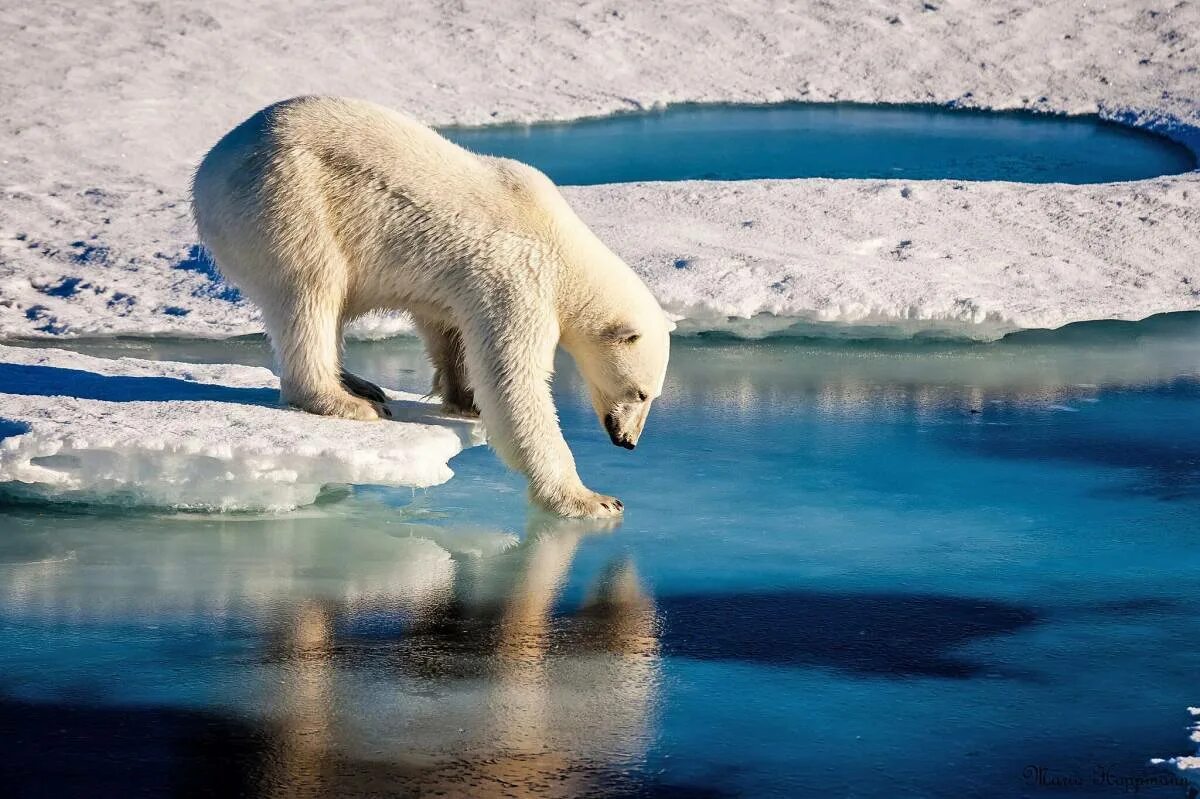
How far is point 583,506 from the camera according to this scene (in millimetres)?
5250

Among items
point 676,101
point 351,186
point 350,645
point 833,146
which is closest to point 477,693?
point 350,645

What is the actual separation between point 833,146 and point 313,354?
8.17m

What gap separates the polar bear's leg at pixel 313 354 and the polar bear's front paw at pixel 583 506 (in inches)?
30.5

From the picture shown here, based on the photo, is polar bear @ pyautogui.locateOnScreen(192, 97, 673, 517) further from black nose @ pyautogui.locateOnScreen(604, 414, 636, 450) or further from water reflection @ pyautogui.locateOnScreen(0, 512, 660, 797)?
water reflection @ pyautogui.locateOnScreen(0, 512, 660, 797)

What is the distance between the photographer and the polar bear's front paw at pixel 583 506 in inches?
206

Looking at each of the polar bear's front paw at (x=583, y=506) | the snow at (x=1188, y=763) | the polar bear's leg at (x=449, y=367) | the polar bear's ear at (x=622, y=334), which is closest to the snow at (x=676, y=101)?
the polar bear's leg at (x=449, y=367)

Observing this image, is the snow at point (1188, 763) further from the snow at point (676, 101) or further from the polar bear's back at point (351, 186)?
the snow at point (676, 101)

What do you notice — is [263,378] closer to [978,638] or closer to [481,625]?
[481,625]

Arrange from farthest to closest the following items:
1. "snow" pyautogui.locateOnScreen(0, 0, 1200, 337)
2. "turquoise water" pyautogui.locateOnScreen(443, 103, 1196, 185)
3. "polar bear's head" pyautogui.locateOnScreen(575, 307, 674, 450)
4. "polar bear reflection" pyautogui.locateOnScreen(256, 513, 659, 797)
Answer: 1. "turquoise water" pyautogui.locateOnScreen(443, 103, 1196, 185)
2. "snow" pyautogui.locateOnScreen(0, 0, 1200, 337)
3. "polar bear's head" pyautogui.locateOnScreen(575, 307, 674, 450)
4. "polar bear reflection" pyautogui.locateOnScreen(256, 513, 659, 797)

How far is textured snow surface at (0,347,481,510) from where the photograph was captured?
190 inches

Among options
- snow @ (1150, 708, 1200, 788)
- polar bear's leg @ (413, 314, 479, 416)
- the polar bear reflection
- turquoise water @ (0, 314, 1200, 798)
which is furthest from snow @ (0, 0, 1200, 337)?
snow @ (1150, 708, 1200, 788)

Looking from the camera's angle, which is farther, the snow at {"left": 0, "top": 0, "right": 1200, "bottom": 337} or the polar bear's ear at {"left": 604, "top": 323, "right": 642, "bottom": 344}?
the snow at {"left": 0, "top": 0, "right": 1200, "bottom": 337}

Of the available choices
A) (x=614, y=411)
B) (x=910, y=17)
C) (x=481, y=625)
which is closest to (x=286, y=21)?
(x=910, y=17)

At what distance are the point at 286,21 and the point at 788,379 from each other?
30.3 feet
